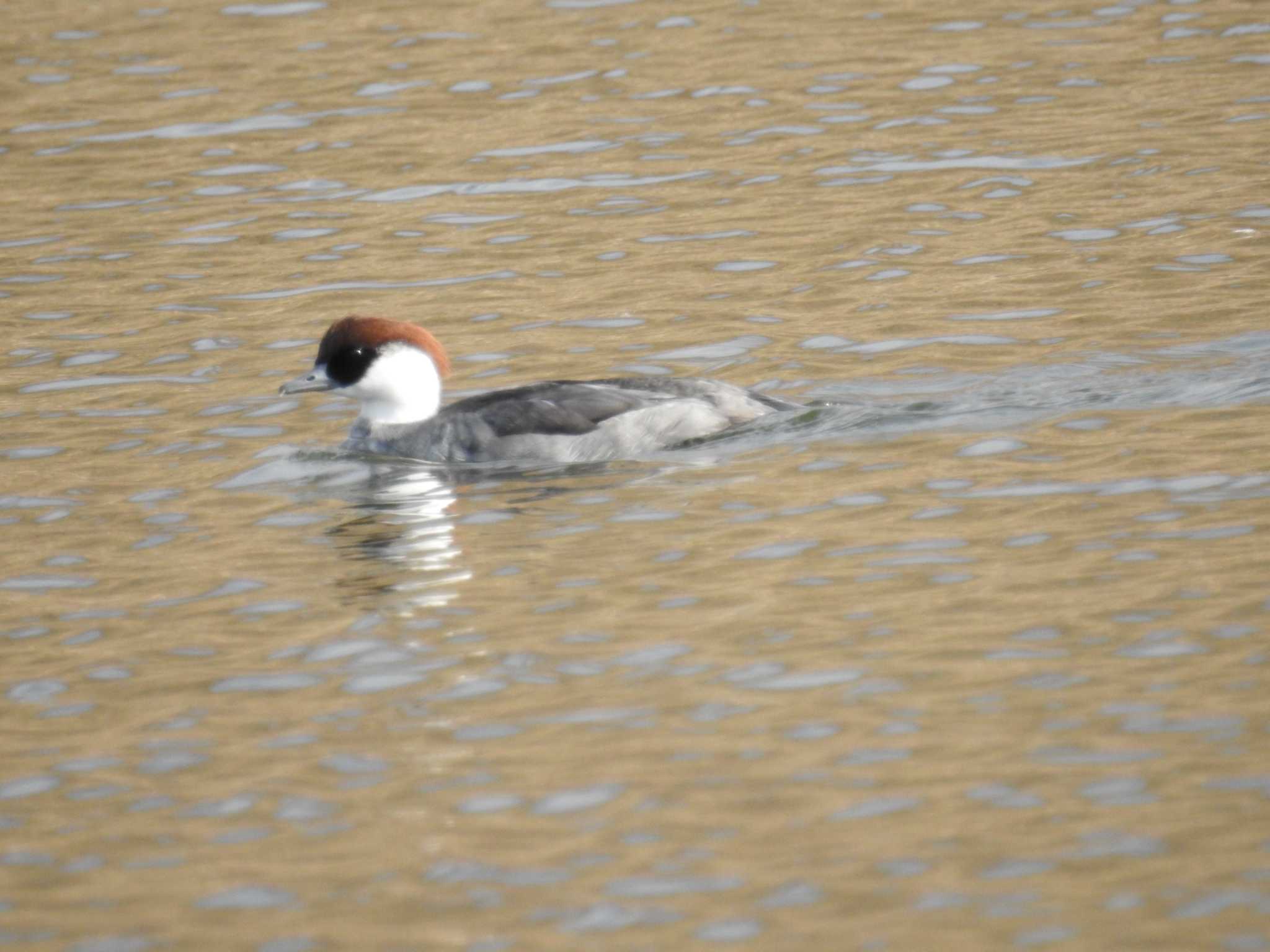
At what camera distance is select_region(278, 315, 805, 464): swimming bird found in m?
11.6

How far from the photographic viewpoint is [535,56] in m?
21.2

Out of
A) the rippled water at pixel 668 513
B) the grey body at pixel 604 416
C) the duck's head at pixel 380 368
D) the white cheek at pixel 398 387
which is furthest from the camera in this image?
the white cheek at pixel 398 387

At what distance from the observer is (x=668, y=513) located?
34.2ft

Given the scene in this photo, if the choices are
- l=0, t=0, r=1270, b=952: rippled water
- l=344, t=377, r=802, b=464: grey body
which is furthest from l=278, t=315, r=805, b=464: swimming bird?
l=0, t=0, r=1270, b=952: rippled water

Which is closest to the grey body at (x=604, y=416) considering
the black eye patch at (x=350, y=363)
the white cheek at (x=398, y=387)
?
the white cheek at (x=398, y=387)

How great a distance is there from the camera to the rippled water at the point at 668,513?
22.1ft

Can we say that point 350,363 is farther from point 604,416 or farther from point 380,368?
point 604,416

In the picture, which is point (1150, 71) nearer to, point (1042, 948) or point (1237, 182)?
point (1237, 182)

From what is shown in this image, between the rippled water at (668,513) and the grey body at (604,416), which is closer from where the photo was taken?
the rippled water at (668,513)

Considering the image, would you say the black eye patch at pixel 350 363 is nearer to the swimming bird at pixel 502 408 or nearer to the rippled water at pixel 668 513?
the swimming bird at pixel 502 408

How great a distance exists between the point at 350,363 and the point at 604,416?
173 cm

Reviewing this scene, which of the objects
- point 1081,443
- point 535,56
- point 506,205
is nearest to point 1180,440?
point 1081,443

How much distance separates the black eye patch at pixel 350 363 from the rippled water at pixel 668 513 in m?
0.52

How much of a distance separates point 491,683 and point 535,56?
13973 mm
